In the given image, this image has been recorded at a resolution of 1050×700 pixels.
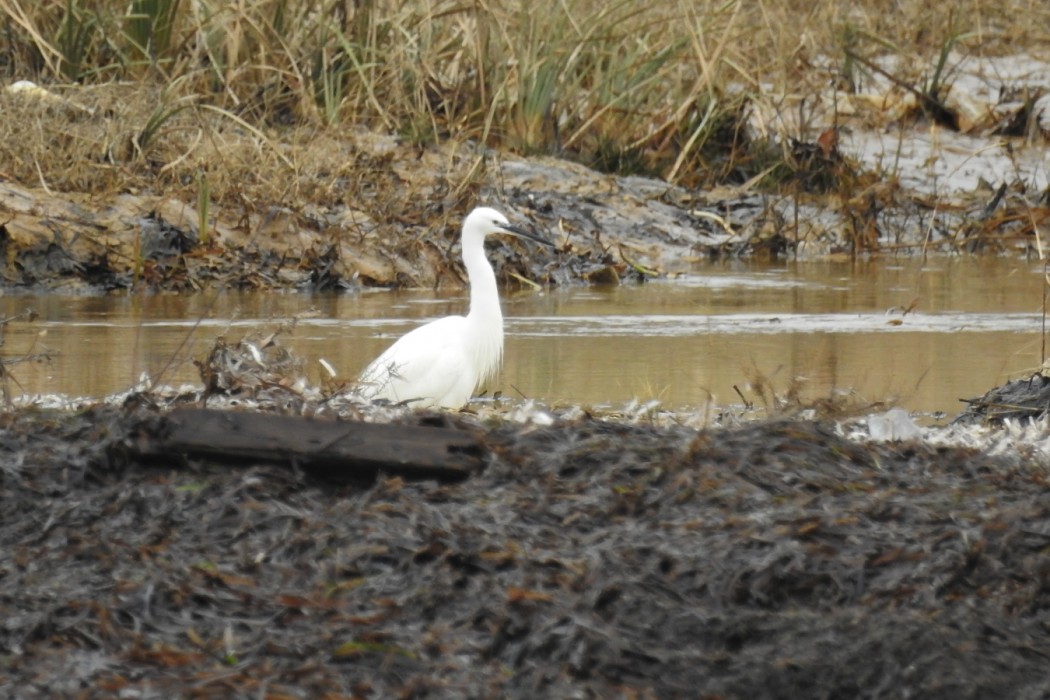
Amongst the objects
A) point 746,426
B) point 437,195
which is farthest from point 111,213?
point 746,426

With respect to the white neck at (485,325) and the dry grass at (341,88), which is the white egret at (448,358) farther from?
the dry grass at (341,88)

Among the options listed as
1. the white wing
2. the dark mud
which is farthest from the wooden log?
the white wing

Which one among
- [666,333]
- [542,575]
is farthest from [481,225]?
[542,575]

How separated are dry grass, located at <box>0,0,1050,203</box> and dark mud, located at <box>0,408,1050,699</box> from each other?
7446 mm

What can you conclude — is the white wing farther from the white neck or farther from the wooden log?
the wooden log

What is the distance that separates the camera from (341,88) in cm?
1313

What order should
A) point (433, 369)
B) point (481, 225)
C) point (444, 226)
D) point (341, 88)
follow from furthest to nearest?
point (341, 88)
point (444, 226)
point (481, 225)
point (433, 369)

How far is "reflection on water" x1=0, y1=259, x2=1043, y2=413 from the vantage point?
703 centimetres

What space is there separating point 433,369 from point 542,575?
138 inches

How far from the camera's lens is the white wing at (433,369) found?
6.86m

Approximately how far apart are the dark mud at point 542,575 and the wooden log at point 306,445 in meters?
0.04

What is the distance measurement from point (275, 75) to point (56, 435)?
9056 millimetres

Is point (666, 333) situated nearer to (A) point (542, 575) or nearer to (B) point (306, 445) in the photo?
(B) point (306, 445)

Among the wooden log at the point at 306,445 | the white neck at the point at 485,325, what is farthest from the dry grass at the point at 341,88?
the wooden log at the point at 306,445
